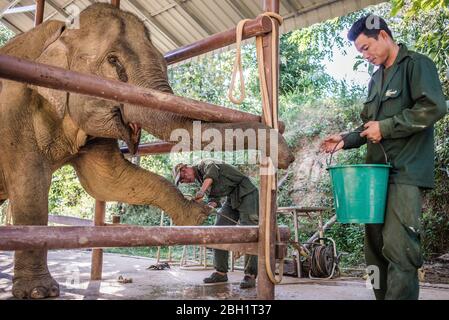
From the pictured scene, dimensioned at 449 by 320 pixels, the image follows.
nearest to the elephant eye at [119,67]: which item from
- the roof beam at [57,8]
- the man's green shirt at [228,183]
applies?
the man's green shirt at [228,183]

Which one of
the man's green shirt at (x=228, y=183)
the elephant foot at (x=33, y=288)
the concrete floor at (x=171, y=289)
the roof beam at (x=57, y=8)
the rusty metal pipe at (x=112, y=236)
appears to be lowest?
the concrete floor at (x=171, y=289)

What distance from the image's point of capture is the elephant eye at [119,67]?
122 inches

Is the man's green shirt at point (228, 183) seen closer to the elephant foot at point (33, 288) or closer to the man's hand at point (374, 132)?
the elephant foot at point (33, 288)

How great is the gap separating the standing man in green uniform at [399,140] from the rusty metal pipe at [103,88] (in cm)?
83

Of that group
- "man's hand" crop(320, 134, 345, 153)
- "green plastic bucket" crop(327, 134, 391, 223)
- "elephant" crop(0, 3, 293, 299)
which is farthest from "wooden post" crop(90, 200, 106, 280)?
"green plastic bucket" crop(327, 134, 391, 223)

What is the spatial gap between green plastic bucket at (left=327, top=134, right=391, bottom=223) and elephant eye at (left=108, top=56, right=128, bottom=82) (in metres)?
1.65

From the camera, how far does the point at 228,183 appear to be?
5352 mm

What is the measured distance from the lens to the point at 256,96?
14.6 m

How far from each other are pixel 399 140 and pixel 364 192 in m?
0.41

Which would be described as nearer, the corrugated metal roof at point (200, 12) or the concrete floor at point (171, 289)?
the concrete floor at point (171, 289)

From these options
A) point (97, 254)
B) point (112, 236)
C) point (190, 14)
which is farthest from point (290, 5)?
point (112, 236)

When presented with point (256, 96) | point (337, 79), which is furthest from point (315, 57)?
point (256, 96)

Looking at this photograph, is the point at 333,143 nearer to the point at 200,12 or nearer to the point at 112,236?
the point at 112,236

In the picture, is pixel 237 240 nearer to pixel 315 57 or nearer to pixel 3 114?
pixel 3 114
